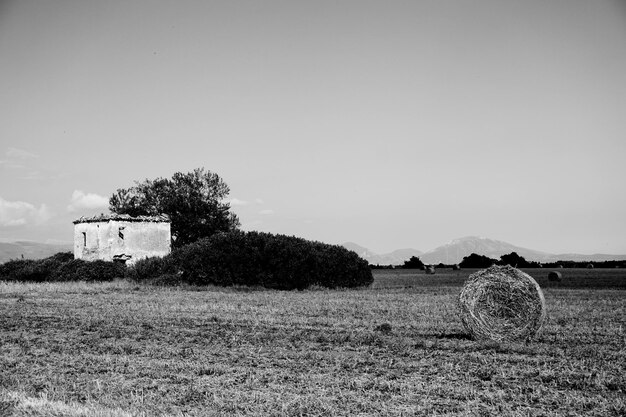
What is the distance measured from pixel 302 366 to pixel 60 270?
3417 cm

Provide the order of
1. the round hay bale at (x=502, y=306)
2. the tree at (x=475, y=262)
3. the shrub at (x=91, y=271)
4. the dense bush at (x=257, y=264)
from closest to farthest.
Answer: the round hay bale at (x=502, y=306) → the dense bush at (x=257, y=264) → the shrub at (x=91, y=271) → the tree at (x=475, y=262)

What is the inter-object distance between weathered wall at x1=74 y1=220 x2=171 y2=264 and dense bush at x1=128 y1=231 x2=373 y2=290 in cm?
723

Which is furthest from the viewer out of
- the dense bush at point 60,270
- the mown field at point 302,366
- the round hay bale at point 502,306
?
the dense bush at point 60,270

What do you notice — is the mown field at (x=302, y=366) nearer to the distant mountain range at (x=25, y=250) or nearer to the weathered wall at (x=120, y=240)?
the weathered wall at (x=120, y=240)

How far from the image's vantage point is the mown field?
729cm

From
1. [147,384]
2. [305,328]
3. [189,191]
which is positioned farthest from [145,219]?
[147,384]

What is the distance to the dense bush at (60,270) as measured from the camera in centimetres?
3825

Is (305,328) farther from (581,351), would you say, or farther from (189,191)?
(189,191)

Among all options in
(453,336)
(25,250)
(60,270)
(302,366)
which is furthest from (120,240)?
(25,250)

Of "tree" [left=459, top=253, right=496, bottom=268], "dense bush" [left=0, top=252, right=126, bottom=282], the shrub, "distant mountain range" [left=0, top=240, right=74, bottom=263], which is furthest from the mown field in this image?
"distant mountain range" [left=0, top=240, right=74, bottom=263]

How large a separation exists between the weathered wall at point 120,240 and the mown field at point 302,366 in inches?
996

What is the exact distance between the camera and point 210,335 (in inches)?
522

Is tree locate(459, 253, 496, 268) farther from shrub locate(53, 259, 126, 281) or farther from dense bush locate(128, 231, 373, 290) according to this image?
shrub locate(53, 259, 126, 281)

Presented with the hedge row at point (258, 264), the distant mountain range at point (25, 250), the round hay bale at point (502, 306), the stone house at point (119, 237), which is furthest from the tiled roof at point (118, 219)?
the distant mountain range at point (25, 250)
